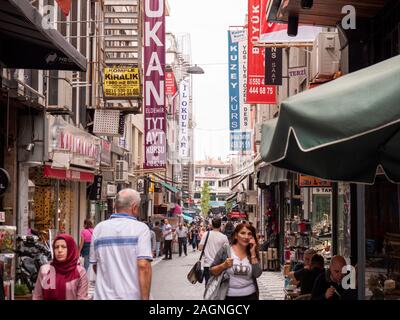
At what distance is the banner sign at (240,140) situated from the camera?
47000 mm

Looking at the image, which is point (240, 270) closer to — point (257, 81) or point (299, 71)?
point (299, 71)

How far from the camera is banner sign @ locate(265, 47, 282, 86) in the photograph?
73.8 feet

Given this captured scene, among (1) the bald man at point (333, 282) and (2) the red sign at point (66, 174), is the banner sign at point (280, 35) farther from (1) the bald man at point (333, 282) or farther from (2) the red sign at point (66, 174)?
(1) the bald man at point (333, 282)

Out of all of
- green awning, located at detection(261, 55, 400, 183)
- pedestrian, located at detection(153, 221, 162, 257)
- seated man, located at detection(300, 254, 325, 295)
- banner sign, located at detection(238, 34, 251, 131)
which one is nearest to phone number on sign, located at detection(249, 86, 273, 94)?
banner sign, located at detection(238, 34, 251, 131)

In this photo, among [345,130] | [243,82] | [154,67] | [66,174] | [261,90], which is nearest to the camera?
[345,130]

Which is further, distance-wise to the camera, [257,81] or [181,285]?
[257,81]

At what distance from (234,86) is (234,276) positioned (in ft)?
92.0

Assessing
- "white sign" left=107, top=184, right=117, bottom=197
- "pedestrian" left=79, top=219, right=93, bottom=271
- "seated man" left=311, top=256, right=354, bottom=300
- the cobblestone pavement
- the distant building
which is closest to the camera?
"seated man" left=311, top=256, right=354, bottom=300

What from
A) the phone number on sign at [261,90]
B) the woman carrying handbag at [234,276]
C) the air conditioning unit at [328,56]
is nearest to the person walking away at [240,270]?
the woman carrying handbag at [234,276]

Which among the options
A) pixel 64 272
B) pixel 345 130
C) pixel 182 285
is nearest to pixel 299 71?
pixel 182 285

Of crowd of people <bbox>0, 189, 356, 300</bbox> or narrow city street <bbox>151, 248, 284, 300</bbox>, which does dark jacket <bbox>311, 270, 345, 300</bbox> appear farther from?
narrow city street <bbox>151, 248, 284, 300</bbox>

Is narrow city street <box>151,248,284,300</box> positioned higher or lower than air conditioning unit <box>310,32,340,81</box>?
lower

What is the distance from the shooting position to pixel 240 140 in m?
47.3

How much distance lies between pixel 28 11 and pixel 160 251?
24755 mm
